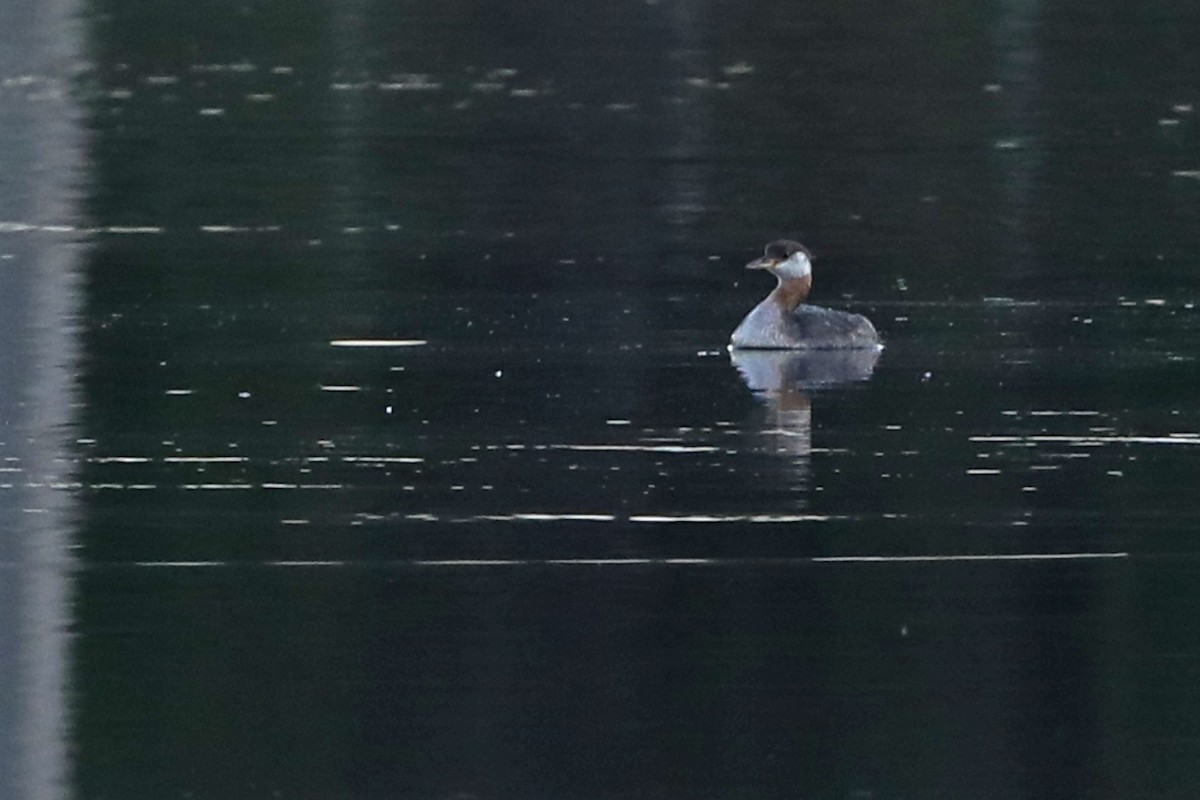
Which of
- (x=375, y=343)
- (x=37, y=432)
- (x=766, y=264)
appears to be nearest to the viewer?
(x=37, y=432)

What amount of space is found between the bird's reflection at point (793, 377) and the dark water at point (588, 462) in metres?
0.03

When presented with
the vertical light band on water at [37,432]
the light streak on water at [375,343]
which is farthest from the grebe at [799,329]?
the vertical light band on water at [37,432]

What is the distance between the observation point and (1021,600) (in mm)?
9477

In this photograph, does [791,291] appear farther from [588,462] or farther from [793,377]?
[588,462]

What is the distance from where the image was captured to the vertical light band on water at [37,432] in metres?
8.12

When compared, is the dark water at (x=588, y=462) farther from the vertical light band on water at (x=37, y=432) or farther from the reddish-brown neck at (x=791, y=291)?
the reddish-brown neck at (x=791, y=291)

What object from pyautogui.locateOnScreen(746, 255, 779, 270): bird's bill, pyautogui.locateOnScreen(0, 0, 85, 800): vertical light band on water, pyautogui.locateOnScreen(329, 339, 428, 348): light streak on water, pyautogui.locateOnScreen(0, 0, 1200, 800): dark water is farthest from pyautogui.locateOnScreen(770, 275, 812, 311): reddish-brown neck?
pyautogui.locateOnScreen(0, 0, 85, 800): vertical light band on water

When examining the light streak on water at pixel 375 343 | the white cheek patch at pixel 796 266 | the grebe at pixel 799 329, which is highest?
the white cheek patch at pixel 796 266

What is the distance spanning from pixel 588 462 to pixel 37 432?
6.39 feet

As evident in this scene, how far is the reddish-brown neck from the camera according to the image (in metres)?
14.5

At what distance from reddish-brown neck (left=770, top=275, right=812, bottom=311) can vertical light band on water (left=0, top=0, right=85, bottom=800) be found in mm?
2877

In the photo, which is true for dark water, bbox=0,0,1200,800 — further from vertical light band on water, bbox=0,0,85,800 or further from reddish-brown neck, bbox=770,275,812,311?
reddish-brown neck, bbox=770,275,812,311

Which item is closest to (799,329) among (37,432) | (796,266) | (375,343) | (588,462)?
(796,266)

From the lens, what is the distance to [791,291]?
14.6 metres
